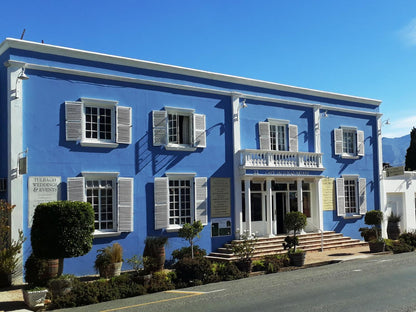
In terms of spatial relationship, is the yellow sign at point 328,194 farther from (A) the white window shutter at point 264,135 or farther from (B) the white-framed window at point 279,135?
(A) the white window shutter at point 264,135

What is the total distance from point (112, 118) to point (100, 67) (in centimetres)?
176

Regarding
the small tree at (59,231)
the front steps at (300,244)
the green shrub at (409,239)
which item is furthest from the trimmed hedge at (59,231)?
the green shrub at (409,239)

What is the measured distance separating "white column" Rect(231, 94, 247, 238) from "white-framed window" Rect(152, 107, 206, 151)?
5.02 ft

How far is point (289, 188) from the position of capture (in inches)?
820

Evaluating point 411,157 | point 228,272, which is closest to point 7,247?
point 228,272

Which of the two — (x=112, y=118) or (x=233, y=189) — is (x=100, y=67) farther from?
(x=233, y=189)

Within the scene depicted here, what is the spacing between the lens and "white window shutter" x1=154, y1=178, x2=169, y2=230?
1670cm

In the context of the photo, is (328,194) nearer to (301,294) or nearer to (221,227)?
(221,227)

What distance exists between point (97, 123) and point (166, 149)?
8.82ft

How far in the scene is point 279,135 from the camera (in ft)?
68.4

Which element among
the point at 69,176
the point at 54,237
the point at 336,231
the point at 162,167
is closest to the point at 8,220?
the point at 69,176

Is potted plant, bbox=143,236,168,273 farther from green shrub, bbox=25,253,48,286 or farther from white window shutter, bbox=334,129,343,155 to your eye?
white window shutter, bbox=334,129,343,155

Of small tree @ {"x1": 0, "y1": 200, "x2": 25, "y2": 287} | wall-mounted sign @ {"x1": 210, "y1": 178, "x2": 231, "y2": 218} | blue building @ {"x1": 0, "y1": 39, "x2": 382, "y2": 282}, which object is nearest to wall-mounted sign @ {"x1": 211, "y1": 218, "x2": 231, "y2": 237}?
blue building @ {"x1": 0, "y1": 39, "x2": 382, "y2": 282}

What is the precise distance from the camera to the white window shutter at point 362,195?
2309 centimetres
